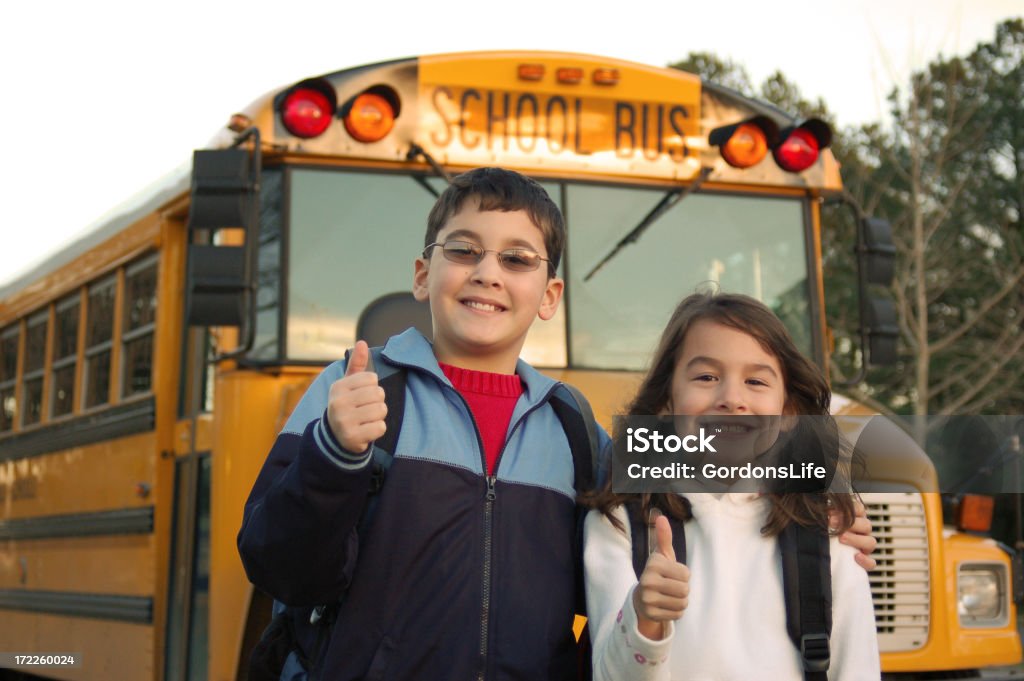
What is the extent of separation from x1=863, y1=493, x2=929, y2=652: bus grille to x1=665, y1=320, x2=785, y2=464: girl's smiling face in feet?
4.96

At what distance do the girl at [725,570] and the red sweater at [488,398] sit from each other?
208 millimetres

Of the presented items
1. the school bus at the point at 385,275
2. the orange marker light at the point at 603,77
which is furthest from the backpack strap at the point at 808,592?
the orange marker light at the point at 603,77

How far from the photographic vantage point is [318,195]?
357cm

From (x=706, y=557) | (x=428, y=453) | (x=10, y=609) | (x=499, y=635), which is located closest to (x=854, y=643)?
(x=706, y=557)

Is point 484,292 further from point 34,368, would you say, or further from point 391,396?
point 34,368

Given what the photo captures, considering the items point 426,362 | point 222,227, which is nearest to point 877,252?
point 222,227

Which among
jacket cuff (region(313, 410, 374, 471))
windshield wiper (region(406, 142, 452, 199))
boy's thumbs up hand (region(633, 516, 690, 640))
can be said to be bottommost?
boy's thumbs up hand (region(633, 516, 690, 640))

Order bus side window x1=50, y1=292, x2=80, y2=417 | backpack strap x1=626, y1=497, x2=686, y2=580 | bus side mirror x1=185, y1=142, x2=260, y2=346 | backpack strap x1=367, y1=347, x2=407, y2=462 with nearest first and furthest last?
1. backpack strap x1=626, y1=497, x2=686, y2=580
2. backpack strap x1=367, y1=347, x2=407, y2=462
3. bus side mirror x1=185, y1=142, x2=260, y2=346
4. bus side window x1=50, y1=292, x2=80, y2=417

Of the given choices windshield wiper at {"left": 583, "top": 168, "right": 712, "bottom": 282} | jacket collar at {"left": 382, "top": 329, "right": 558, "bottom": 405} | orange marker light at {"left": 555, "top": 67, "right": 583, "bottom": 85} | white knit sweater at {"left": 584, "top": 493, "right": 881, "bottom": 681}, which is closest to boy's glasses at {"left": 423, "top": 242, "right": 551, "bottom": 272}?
jacket collar at {"left": 382, "top": 329, "right": 558, "bottom": 405}

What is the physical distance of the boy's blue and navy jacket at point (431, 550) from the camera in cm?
158

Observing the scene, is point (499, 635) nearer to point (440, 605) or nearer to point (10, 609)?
point (440, 605)

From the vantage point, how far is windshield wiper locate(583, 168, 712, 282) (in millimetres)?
3766

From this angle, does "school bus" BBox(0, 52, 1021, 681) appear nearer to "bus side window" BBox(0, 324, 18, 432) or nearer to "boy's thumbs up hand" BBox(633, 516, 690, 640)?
"bus side window" BBox(0, 324, 18, 432)

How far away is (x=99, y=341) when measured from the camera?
4.62m
